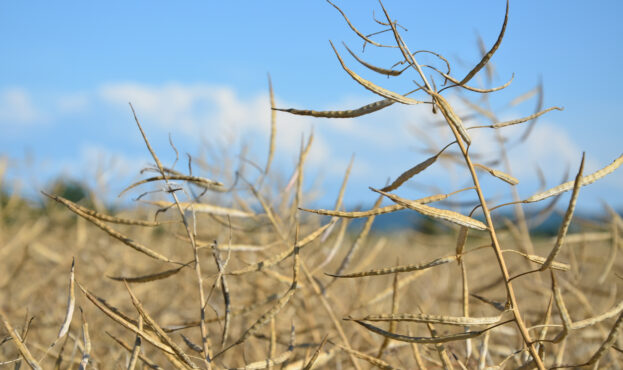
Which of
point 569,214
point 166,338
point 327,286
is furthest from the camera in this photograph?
point 327,286

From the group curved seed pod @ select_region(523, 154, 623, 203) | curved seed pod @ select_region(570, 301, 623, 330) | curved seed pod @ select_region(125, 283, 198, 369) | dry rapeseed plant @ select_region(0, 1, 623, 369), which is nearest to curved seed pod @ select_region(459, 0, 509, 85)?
dry rapeseed plant @ select_region(0, 1, 623, 369)

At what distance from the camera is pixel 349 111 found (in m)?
0.56

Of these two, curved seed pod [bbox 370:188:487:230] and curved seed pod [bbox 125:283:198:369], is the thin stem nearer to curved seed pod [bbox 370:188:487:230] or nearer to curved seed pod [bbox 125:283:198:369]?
curved seed pod [bbox 370:188:487:230]

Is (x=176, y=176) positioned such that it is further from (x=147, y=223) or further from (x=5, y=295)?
(x=5, y=295)

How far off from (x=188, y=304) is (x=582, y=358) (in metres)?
1.96

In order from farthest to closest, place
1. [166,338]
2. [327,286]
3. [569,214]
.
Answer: [327,286]
[166,338]
[569,214]

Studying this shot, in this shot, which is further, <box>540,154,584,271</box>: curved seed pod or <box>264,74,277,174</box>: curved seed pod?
<box>264,74,277,174</box>: curved seed pod

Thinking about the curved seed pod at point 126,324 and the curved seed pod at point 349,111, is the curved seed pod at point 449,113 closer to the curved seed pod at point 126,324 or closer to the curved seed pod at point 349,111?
the curved seed pod at point 349,111

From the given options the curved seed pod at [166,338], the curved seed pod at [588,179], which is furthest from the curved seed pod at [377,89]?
the curved seed pod at [166,338]

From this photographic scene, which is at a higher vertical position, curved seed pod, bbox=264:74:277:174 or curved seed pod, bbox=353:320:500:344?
curved seed pod, bbox=264:74:277:174

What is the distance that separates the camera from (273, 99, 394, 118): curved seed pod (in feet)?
1.79

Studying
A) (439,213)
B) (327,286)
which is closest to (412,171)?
(439,213)

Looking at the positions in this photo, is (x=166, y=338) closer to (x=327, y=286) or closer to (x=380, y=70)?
(x=380, y=70)

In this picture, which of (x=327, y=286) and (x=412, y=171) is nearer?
(x=412, y=171)
